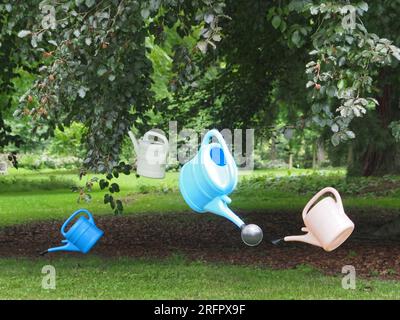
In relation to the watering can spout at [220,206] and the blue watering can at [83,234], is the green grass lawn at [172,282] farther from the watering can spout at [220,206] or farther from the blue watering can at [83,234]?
the watering can spout at [220,206]

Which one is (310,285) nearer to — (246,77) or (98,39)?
(98,39)

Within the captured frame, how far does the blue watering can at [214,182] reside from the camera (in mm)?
3348

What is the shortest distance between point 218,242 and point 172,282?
7.63 feet

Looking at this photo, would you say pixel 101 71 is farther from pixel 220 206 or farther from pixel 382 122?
pixel 382 122

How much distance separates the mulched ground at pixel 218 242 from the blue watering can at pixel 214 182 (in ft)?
10.4

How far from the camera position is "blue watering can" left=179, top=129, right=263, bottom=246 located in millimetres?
3348

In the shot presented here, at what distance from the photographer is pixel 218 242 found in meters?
8.27

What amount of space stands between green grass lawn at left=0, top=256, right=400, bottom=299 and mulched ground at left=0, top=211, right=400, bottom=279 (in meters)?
0.42

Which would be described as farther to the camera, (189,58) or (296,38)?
(189,58)

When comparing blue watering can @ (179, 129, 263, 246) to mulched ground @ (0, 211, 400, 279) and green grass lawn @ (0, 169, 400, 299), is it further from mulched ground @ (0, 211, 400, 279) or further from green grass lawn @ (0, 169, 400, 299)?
mulched ground @ (0, 211, 400, 279)

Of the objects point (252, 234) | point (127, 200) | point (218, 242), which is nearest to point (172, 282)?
point (218, 242)

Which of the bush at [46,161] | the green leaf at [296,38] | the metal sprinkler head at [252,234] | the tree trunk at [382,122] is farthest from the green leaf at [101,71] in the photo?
the bush at [46,161]

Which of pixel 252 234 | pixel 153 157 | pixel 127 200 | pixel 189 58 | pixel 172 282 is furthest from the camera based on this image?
pixel 127 200

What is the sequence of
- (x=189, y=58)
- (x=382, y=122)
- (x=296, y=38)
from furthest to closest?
(x=382, y=122)
(x=189, y=58)
(x=296, y=38)
